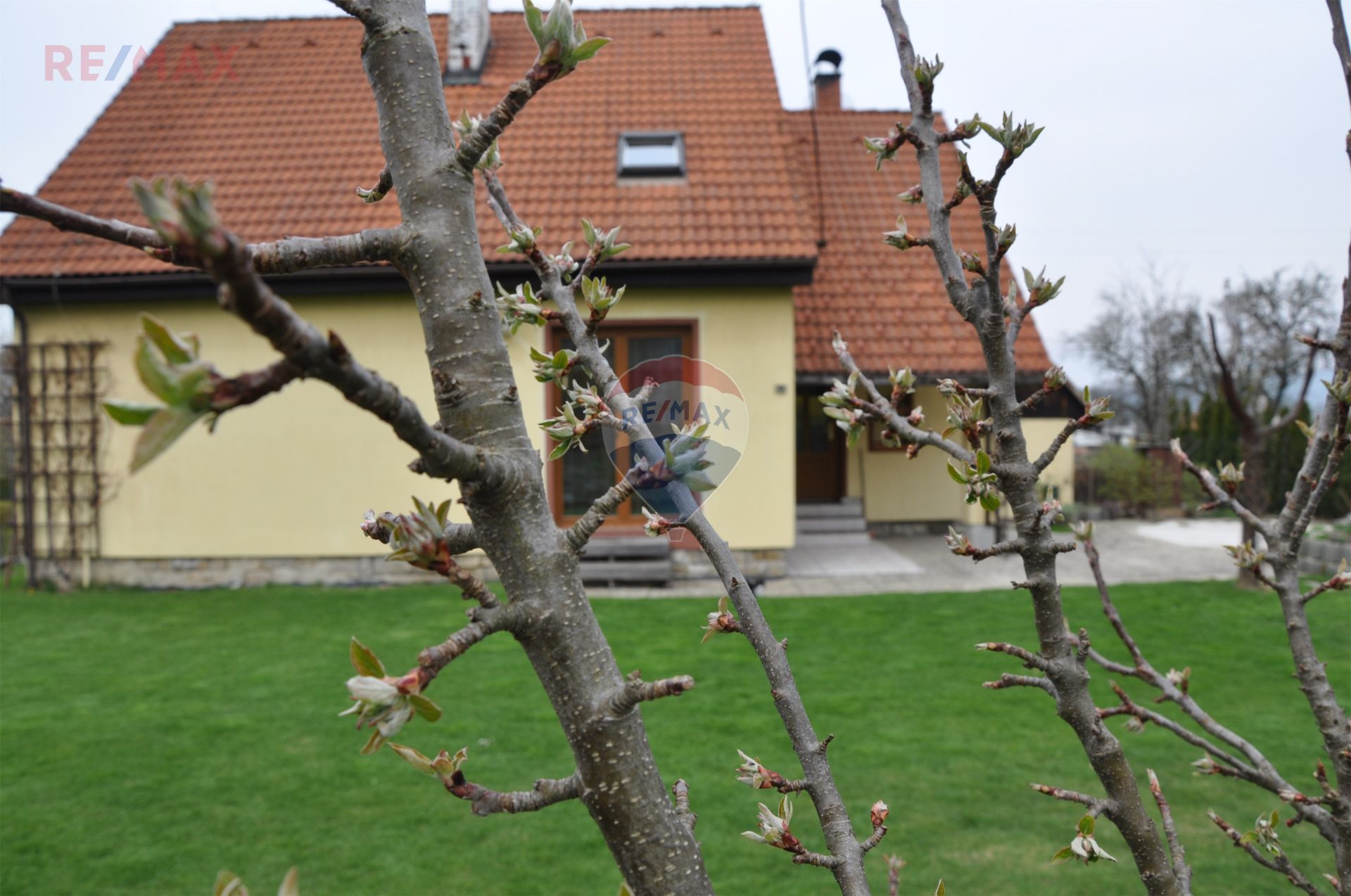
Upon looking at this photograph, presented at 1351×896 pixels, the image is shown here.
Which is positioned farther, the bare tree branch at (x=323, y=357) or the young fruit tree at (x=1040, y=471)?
the young fruit tree at (x=1040, y=471)

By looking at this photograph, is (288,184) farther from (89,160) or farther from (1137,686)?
(1137,686)

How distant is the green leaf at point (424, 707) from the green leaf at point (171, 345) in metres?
0.28

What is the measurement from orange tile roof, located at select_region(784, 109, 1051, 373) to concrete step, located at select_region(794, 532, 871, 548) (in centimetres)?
228

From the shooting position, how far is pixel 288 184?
928 cm

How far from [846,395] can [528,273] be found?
7456 millimetres

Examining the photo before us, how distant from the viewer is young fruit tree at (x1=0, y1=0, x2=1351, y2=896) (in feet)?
1.67

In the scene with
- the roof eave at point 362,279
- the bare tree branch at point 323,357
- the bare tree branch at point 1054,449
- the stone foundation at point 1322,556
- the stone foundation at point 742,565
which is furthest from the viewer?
the stone foundation at point 1322,556

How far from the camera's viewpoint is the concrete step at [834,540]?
10914mm

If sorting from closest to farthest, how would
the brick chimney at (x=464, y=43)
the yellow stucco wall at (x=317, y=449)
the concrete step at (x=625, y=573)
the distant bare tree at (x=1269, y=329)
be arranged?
the concrete step at (x=625, y=573)
the yellow stucco wall at (x=317, y=449)
the brick chimney at (x=464, y=43)
the distant bare tree at (x=1269, y=329)

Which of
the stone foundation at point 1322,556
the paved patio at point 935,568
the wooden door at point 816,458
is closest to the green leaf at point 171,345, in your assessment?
the paved patio at point 935,568

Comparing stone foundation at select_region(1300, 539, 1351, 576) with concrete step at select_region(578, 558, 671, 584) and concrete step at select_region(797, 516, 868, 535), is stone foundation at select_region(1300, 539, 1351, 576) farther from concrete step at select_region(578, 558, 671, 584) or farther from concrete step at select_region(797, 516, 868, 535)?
concrete step at select_region(578, 558, 671, 584)

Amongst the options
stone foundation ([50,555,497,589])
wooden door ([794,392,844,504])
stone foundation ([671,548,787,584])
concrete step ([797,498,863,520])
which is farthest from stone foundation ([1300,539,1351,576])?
stone foundation ([50,555,497,589])

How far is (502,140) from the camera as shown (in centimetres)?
916

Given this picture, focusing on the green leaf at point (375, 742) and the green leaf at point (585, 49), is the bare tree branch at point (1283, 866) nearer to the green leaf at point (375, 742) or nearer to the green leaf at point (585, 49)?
the green leaf at point (375, 742)
